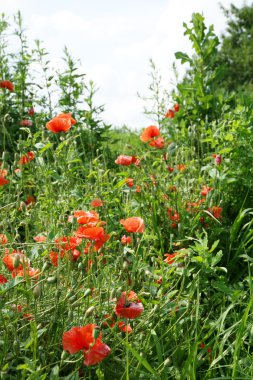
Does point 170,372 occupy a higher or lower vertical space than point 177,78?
lower

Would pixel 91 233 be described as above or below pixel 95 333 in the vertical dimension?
above

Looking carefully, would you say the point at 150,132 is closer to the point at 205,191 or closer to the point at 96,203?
the point at 205,191

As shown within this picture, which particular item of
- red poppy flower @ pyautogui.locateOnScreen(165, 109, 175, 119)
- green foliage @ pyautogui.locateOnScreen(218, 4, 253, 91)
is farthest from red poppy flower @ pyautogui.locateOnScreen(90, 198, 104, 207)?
green foliage @ pyautogui.locateOnScreen(218, 4, 253, 91)

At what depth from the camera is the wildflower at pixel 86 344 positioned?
1.59m

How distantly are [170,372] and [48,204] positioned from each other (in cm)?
120

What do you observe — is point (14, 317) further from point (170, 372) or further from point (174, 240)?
point (174, 240)

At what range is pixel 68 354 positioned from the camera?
5.31ft

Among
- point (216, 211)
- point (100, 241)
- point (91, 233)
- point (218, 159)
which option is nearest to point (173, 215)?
point (216, 211)

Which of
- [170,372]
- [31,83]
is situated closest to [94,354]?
[170,372]

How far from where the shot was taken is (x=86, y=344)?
1.61m

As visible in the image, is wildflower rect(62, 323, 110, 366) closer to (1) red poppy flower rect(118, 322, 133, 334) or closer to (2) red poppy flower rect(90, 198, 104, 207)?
(1) red poppy flower rect(118, 322, 133, 334)

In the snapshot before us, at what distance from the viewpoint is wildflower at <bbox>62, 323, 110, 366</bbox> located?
1594mm

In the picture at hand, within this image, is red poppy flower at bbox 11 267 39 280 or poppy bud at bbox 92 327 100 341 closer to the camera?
poppy bud at bbox 92 327 100 341

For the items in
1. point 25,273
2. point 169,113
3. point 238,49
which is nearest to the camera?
point 25,273
